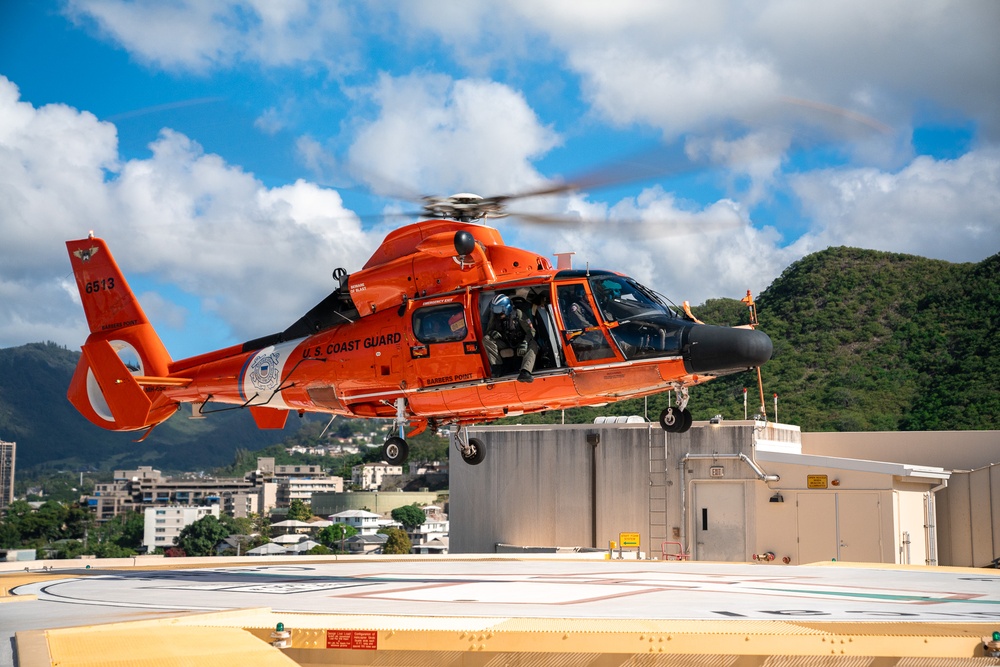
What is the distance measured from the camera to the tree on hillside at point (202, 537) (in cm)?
14538

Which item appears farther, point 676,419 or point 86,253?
point 86,253

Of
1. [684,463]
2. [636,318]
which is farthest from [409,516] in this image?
[636,318]

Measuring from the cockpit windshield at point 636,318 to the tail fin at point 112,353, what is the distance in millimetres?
9757

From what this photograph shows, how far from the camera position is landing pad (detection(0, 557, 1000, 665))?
673 cm

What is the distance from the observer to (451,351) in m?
17.0

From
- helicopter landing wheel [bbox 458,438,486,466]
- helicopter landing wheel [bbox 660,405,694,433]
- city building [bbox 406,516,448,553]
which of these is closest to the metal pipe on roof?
helicopter landing wheel [bbox 458,438,486,466]

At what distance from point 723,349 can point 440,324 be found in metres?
4.86

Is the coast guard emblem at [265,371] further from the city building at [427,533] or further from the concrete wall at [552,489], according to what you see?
the city building at [427,533]

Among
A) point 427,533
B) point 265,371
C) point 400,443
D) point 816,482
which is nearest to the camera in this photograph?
point 400,443

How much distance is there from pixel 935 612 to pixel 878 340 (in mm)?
91226

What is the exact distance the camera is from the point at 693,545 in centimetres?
3020

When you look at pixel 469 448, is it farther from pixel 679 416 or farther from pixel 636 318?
pixel 636 318

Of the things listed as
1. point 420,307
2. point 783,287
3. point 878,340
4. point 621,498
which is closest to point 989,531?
point 621,498

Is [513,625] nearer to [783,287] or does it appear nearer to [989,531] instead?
[989,531]
